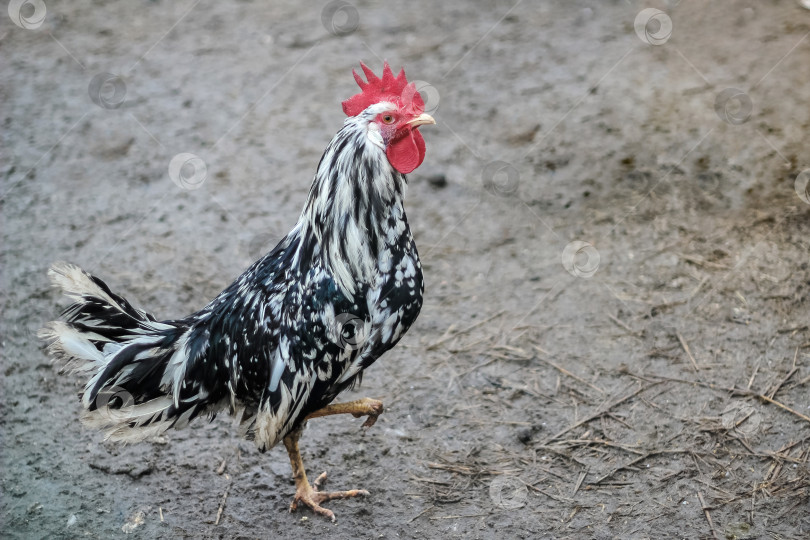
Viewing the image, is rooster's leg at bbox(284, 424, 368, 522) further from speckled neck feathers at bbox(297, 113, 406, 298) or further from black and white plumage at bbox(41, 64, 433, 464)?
speckled neck feathers at bbox(297, 113, 406, 298)

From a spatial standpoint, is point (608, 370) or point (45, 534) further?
point (608, 370)

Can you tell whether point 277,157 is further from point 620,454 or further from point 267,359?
point 620,454

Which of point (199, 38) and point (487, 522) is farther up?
point (199, 38)

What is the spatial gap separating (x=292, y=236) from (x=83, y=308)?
1103 millimetres

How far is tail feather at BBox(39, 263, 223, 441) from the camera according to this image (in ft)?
11.7

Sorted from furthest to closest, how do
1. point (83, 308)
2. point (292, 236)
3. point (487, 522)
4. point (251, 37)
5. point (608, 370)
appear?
point (251, 37) → point (608, 370) → point (487, 522) → point (292, 236) → point (83, 308)

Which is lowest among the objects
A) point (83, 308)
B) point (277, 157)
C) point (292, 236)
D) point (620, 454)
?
point (620, 454)

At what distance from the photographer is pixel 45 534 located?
4074 mm

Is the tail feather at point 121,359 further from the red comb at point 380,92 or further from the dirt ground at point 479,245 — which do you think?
the red comb at point 380,92

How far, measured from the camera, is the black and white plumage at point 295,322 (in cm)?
354

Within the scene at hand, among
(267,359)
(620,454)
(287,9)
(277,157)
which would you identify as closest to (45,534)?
(267,359)

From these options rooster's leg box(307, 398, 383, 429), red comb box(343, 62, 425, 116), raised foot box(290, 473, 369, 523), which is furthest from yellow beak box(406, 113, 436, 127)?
raised foot box(290, 473, 369, 523)

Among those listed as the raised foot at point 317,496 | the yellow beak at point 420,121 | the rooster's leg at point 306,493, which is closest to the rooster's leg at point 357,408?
the rooster's leg at point 306,493

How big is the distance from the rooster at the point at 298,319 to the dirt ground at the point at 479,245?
97 cm
